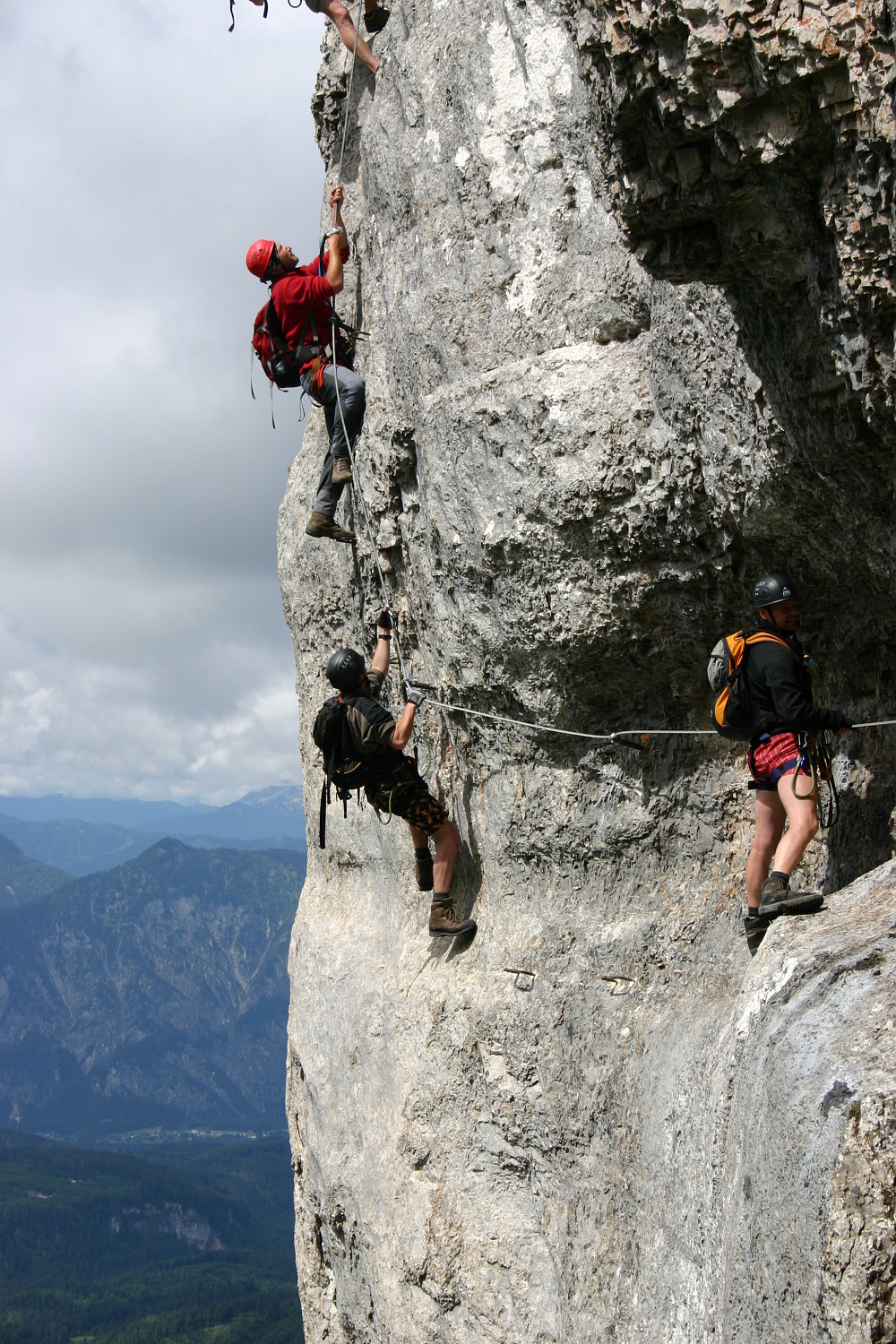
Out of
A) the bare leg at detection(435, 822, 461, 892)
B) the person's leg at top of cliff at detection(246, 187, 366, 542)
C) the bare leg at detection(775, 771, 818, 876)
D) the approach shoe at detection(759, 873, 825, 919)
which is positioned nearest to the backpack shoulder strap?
the bare leg at detection(775, 771, 818, 876)

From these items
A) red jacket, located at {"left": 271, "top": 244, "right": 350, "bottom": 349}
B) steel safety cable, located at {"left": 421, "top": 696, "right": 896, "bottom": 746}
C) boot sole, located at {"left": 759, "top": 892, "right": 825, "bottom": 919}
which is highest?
red jacket, located at {"left": 271, "top": 244, "right": 350, "bottom": 349}

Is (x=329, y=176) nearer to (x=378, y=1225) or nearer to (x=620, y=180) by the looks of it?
(x=620, y=180)

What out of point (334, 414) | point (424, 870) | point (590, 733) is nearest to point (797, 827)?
point (590, 733)

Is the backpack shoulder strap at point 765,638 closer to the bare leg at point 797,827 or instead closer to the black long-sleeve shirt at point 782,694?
the black long-sleeve shirt at point 782,694

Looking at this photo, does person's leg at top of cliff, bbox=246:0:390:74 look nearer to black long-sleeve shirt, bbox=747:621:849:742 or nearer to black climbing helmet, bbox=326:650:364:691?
black climbing helmet, bbox=326:650:364:691

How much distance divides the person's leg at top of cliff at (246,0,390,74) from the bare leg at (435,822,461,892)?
24.9 feet

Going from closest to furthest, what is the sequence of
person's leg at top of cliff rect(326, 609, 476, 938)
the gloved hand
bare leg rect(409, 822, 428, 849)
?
person's leg at top of cliff rect(326, 609, 476, 938) → the gloved hand → bare leg rect(409, 822, 428, 849)

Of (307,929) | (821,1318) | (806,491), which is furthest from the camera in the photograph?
(307,929)

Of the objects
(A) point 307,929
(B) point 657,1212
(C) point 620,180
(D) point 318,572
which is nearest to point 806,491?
(C) point 620,180

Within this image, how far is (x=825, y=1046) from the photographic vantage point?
15.1 ft

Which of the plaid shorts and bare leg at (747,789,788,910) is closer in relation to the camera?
the plaid shorts

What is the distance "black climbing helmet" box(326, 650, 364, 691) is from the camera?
895 cm

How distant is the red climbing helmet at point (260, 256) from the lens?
10336 millimetres

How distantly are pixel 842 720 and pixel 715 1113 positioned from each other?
248cm
